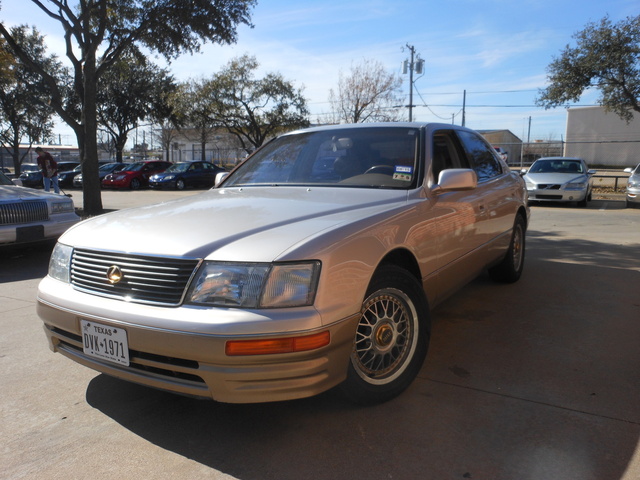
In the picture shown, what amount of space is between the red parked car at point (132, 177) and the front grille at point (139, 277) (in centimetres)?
2389

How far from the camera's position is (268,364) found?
2.18 m

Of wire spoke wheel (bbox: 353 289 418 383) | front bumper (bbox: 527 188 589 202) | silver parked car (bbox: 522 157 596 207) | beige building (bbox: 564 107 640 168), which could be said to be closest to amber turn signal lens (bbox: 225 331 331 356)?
wire spoke wheel (bbox: 353 289 418 383)

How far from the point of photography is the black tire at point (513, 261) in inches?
208

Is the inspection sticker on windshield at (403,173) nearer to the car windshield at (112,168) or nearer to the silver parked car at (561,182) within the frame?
the silver parked car at (561,182)

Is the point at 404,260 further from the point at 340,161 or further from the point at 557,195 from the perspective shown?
the point at 557,195

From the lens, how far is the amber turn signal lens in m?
2.13

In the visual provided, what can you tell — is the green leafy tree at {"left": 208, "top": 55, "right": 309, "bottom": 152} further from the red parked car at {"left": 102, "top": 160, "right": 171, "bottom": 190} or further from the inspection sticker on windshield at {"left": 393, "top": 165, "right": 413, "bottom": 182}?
the inspection sticker on windshield at {"left": 393, "top": 165, "right": 413, "bottom": 182}

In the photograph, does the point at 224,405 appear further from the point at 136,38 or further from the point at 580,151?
the point at 580,151

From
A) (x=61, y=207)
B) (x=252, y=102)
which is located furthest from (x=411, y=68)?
(x=61, y=207)

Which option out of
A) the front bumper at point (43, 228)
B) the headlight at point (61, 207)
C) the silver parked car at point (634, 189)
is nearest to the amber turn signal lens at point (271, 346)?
the front bumper at point (43, 228)

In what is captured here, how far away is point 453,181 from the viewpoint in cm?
334

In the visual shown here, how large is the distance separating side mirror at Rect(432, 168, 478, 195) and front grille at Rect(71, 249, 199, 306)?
1770mm

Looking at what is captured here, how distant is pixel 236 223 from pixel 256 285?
21.1 inches

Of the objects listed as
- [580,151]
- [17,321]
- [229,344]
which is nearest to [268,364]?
[229,344]
